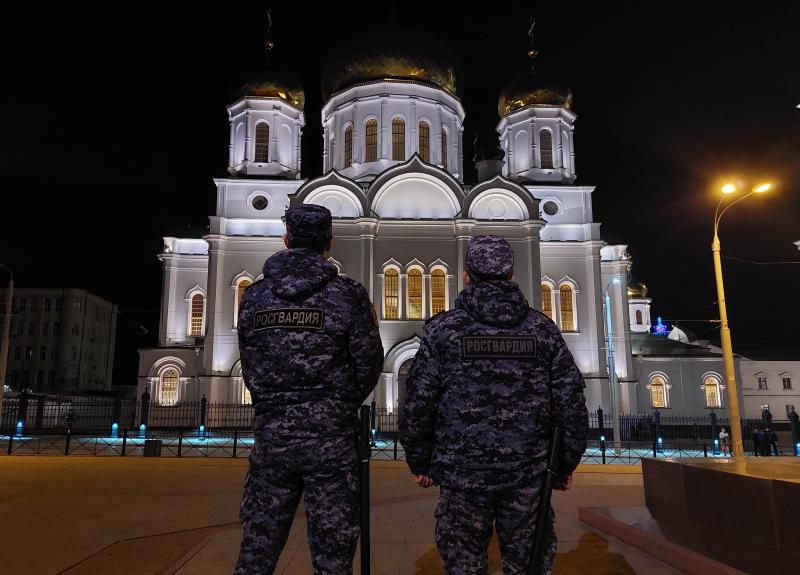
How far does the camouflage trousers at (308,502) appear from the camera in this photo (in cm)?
309

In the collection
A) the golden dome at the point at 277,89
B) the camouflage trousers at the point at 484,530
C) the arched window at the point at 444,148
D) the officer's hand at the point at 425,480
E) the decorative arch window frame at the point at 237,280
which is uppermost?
the golden dome at the point at 277,89

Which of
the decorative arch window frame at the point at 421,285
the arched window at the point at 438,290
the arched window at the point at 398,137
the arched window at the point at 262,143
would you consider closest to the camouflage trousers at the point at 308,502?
the decorative arch window frame at the point at 421,285

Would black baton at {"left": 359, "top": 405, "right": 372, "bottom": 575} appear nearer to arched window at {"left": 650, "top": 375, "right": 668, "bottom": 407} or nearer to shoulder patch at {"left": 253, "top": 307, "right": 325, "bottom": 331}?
shoulder patch at {"left": 253, "top": 307, "right": 325, "bottom": 331}

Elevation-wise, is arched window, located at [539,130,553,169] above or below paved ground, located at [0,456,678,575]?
above

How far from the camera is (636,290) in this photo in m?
48.4

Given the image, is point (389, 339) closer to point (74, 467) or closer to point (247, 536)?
point (74, 467)

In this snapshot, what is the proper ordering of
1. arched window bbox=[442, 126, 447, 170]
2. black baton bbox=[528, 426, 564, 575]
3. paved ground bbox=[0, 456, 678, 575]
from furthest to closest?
1. arched window bbox=[442, 126, 447, 170]
2. paved ground bbox=[0, 456, 678, 575]
3. black baton bbox=[528, 426, 564, 575]

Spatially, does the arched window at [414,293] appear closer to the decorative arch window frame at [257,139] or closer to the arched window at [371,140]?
the arched window at [371,140]

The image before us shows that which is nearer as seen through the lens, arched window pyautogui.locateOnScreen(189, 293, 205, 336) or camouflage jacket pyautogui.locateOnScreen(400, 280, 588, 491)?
camouflage jacket pyautogui.locateOnScreen(400, 280, 588, 491)

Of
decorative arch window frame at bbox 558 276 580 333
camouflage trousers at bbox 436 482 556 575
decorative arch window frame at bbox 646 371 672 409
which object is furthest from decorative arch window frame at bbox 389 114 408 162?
camouflage trousers at bbox 436 482 556 575

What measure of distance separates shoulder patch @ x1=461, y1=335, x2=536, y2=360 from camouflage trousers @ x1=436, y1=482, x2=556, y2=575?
0.63 m

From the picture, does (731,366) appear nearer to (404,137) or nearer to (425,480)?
(425,480)

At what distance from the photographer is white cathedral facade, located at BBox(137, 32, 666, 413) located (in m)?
28.1

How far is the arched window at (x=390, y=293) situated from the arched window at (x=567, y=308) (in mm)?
7705
